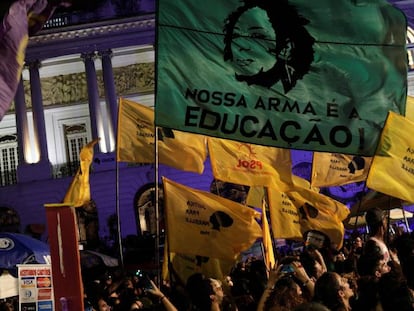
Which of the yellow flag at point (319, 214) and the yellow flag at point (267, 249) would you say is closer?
the yellow flag at point (267, 249)

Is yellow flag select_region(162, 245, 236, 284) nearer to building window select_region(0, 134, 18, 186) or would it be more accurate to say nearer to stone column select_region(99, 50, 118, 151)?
stone column select_region(99, 50, 118, 151)

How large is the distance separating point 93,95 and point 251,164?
24.0 meters

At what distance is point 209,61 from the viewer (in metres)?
5.32

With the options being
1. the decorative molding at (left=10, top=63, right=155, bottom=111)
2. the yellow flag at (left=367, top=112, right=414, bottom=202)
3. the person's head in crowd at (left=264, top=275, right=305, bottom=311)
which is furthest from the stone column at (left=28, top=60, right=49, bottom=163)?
the person's head in crowd at (left=264, top=275, right=305, bottom=311)

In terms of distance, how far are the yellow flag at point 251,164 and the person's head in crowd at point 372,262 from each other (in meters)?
2.97

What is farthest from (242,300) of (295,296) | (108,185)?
(108,185)

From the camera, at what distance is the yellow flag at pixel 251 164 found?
8.77 metres

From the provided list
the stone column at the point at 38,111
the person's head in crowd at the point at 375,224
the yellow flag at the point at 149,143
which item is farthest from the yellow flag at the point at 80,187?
the stone column at the point at 38,111

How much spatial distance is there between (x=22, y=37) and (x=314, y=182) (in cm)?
797

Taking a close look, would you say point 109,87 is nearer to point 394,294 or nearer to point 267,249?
point 267,249

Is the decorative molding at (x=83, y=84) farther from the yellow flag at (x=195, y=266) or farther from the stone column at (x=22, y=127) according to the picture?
the yellow flag at (x=195, y=266)

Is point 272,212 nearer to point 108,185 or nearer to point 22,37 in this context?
A: point 22,37

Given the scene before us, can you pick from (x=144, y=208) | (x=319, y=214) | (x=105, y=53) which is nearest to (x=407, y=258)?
(x=319, y=214)

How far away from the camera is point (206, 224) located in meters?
7.45
